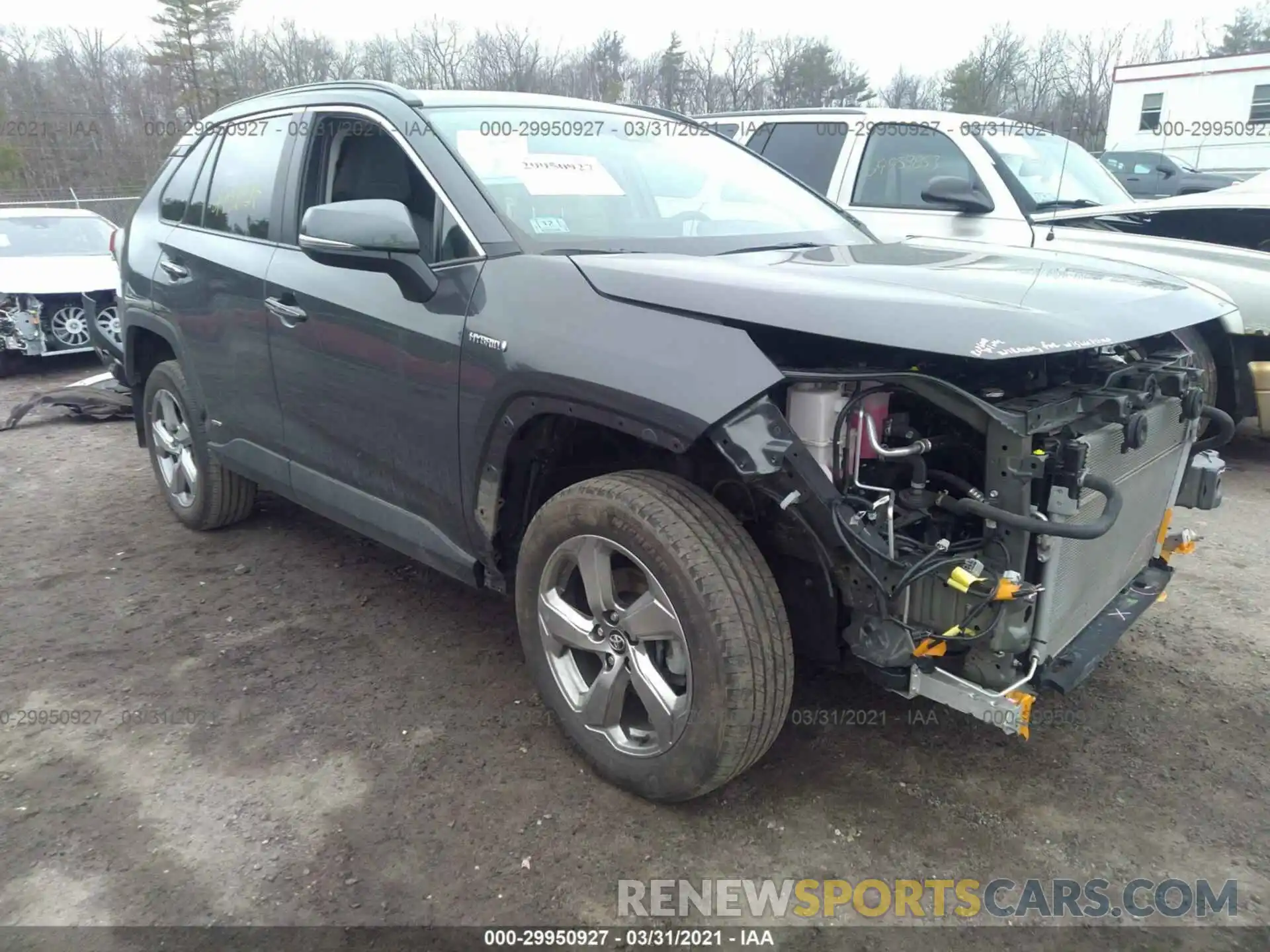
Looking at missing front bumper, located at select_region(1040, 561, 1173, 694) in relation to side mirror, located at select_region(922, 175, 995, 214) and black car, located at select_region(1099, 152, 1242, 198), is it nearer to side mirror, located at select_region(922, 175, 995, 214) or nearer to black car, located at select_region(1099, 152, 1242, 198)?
side mirror, located at select_region(922, 175, 995, 214)

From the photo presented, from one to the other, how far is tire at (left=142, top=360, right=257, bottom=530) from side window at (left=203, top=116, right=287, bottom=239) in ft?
2.65

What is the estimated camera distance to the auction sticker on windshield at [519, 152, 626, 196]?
294 centimetres

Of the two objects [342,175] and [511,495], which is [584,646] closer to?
[511,495]

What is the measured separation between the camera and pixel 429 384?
2775mm

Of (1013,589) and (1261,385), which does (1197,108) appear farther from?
(1013,589)

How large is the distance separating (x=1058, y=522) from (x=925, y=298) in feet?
1.97

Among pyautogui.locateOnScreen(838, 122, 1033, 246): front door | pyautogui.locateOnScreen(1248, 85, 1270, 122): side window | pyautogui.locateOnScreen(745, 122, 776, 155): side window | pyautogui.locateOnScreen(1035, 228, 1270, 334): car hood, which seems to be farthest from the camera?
pyautogui.locateOnScreen(1248, 85, 1270, 122): side window

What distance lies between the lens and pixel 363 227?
256 cm

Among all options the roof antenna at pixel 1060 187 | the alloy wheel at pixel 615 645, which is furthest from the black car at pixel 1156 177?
the alloy wheel at pixel 615 645

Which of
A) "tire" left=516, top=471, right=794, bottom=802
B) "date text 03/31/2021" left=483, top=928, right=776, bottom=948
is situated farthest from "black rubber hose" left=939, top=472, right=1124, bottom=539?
"date text 03/31/2021" left=483, top=928, right=776, bottom=948

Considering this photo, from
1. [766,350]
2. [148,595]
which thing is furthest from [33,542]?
[766,350]

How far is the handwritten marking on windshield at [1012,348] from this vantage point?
6.21ft

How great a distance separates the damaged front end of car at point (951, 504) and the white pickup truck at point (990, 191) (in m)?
3.24

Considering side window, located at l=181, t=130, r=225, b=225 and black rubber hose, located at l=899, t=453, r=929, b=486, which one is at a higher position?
side window, located at l=181, t=130, r=225, b=225
